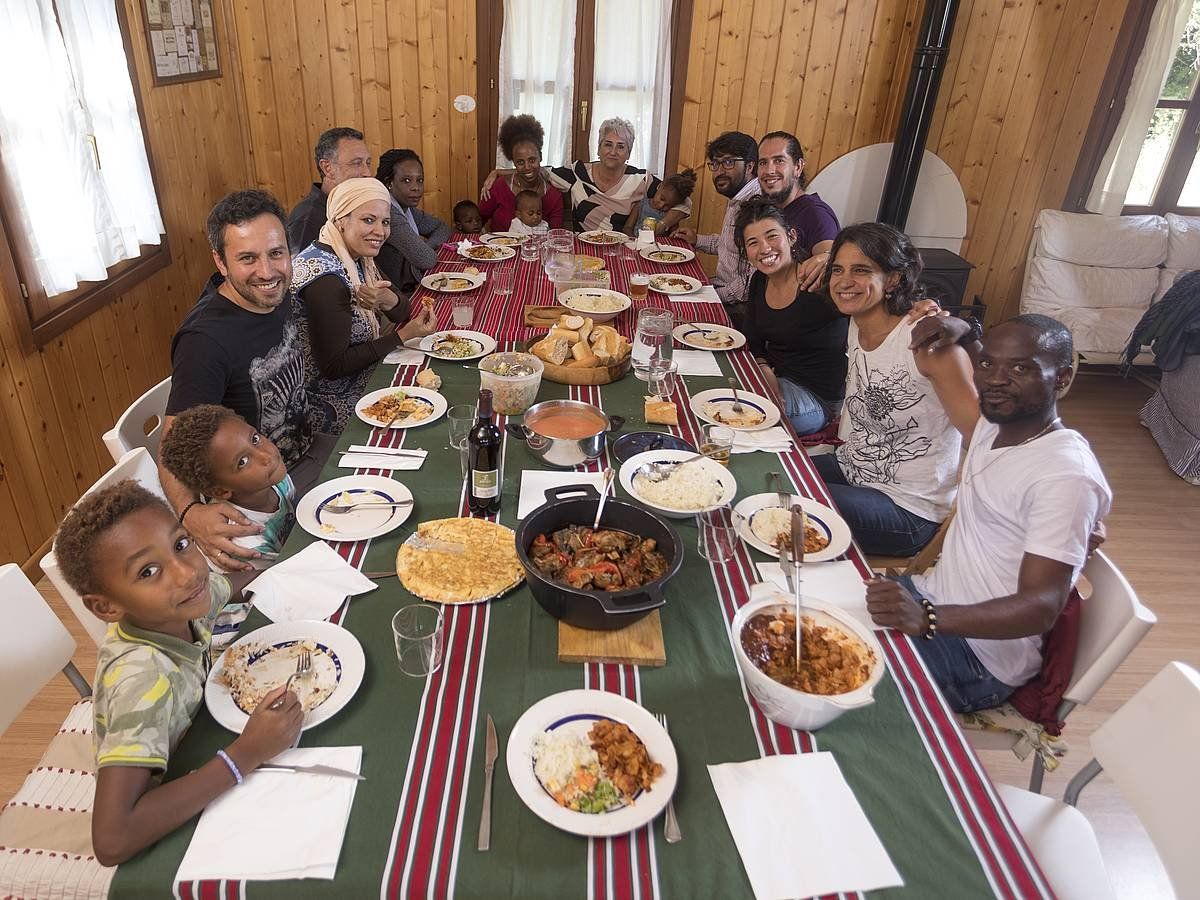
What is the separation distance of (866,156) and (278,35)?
4031 millimetres

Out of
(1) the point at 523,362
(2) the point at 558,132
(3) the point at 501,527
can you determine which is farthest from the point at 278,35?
(3) the point at 501,527

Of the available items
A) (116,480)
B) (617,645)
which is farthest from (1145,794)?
(116,480)

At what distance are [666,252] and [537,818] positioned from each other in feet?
11.0

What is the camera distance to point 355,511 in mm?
1721

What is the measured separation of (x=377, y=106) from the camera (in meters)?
5.05

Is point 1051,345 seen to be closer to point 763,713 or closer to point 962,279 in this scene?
point 763,713

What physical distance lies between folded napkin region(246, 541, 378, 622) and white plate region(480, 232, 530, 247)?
273 centimetres

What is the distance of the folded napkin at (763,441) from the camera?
211 centimetres

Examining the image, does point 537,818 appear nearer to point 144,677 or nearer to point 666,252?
point 144,677

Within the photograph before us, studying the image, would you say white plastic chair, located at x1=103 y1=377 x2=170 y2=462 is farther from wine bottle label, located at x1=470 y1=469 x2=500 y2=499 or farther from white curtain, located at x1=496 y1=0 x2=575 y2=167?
white curtain, located at x1=496 y1=0 x2=575 y2=167

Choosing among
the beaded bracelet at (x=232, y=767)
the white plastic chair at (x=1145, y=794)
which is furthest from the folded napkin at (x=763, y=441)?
the beaded bracelet at (x=232, y=767)

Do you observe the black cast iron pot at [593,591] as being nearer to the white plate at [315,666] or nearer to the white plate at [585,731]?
the white plate at [585,731]

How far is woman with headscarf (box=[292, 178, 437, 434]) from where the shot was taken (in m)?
2.52

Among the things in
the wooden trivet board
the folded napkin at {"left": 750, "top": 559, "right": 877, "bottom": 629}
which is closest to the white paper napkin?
the wooden trivet board
